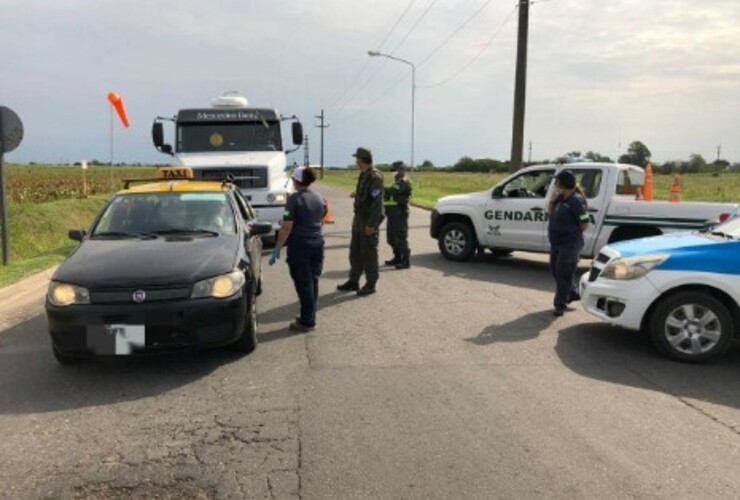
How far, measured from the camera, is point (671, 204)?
31.3 ft

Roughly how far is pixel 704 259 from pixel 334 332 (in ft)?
11.9

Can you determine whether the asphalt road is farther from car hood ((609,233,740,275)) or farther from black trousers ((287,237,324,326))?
car hood ((609,233,740,275))

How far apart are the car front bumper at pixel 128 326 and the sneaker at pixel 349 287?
12.9ft

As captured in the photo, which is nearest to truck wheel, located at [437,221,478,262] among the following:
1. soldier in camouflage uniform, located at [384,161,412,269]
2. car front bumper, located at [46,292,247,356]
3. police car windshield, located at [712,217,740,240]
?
soldier in camouflage uniform, located at [384,161,412,269]

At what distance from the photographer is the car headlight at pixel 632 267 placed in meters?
6.02

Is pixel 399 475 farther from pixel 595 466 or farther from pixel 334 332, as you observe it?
pixel 334 332

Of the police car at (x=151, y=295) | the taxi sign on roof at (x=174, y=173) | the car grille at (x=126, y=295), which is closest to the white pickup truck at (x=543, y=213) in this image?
the taxi sign on roof at (x=174, y=173)

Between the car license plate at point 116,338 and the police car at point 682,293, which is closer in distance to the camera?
the car license plate at point 116,338

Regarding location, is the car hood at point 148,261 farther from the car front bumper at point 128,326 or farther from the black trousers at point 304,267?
the black trousers at point 304,267

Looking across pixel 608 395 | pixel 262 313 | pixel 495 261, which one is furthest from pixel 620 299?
pixel 495 261

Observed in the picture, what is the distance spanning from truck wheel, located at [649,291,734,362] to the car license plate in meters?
4.56

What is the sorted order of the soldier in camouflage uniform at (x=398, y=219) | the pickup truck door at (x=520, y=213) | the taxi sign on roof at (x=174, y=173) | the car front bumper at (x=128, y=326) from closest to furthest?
the car front bumper at (x=128, y=326), the taxi sign on roof at (x=174, y=173), the pickup truck door at (x=520, y=213), the soldier in camouflage uniform at (x=398, y=219)

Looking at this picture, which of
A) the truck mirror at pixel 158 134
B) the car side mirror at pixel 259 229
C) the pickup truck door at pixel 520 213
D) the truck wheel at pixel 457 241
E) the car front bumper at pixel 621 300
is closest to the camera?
the car front bumper at pixel 621 300

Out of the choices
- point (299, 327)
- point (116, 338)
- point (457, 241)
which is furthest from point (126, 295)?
point (457, 241)
